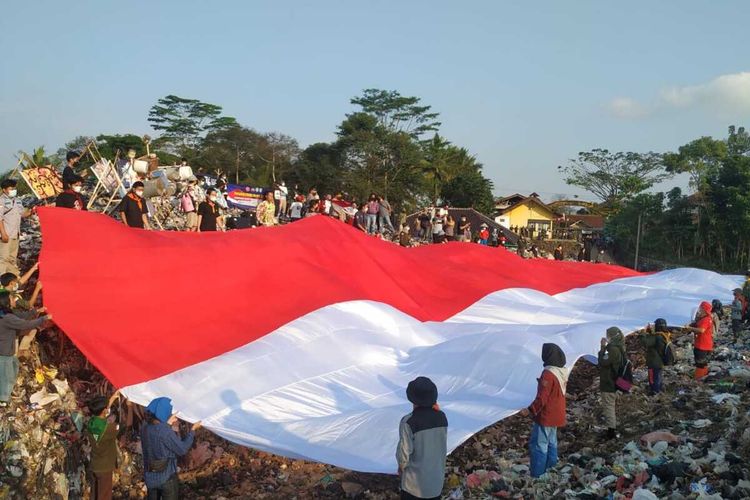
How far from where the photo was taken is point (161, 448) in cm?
491

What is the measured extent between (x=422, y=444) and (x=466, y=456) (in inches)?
130

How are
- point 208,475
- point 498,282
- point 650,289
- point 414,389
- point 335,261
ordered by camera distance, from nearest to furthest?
1. point 414,389
2. point 208,475
3. point 335,261
4. point 498,282
5. point 650,289

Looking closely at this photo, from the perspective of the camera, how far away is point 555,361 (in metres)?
5.61

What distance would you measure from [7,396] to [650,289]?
12.5m

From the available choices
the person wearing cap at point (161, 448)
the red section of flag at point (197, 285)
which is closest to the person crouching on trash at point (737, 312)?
the red section of flag at point (197, 285)

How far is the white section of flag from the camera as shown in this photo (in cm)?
586

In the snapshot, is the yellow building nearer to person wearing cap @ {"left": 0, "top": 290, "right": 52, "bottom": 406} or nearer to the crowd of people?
the crowd of people

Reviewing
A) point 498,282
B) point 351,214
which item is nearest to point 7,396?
point 498,282

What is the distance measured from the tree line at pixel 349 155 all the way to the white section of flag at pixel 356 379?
125 ft

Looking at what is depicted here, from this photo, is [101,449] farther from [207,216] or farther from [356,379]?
[207,216]

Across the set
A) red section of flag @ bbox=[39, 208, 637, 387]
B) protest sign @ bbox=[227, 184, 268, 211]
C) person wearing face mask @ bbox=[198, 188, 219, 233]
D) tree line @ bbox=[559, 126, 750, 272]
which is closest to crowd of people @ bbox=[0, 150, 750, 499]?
red section of flag @ bbox=[39, 208, 637, 387]

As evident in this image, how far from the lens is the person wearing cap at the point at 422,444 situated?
4.10 m

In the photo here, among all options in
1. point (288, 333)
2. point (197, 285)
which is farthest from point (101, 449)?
point (288, 333)

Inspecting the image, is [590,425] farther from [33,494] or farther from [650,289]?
[650,289]
